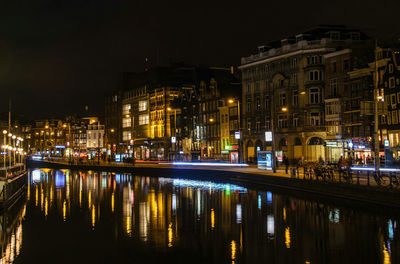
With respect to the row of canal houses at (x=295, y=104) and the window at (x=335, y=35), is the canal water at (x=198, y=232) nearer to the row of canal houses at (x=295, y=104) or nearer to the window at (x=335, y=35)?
the row of canal houses at (x=295, y=104)

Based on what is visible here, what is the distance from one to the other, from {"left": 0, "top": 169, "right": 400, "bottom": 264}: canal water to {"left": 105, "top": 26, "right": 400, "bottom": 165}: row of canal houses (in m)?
15.8

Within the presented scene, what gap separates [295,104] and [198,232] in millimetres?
60985

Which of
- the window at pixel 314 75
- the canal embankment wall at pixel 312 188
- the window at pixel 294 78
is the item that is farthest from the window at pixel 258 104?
the canal embankment wall at pixel 312 188

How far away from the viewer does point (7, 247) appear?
23.2m

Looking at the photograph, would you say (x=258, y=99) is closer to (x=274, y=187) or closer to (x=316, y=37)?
(x=316, y=37)

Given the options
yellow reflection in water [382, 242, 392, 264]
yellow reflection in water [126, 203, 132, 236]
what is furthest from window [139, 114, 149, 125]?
yellow reflection in water [382, 242, 392, 264]

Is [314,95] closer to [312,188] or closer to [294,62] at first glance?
[294,62]

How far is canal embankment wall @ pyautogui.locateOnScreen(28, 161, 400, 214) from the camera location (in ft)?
104

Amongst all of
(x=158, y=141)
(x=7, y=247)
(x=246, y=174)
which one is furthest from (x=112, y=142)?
(x=7, y=247)

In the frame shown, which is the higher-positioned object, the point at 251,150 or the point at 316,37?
the point at 316,37

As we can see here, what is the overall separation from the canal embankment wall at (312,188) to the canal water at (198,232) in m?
1.84

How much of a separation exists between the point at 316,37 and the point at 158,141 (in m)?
63.4

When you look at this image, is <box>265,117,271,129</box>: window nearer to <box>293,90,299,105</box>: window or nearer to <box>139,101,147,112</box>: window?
<box>293,90,299,105</box>: window

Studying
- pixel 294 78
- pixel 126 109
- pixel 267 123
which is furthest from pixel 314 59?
pixel 126 109
